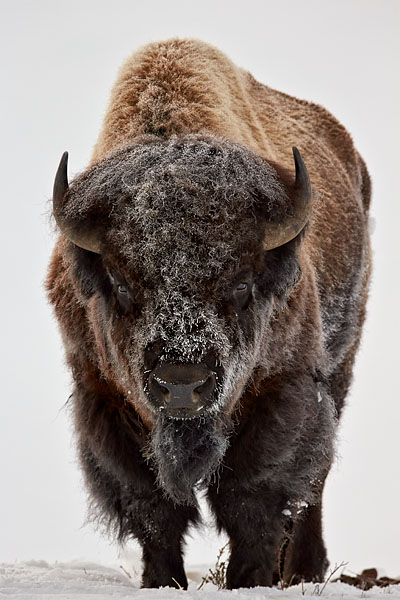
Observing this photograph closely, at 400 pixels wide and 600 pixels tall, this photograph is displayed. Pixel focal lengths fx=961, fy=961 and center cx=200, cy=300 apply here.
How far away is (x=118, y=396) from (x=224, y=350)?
3.50 feet

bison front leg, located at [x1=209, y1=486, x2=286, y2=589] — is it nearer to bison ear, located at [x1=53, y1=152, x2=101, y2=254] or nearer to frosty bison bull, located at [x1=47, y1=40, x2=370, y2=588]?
frosty bison bull, located at [x1=47, y1=40, x2=370, y2=588]

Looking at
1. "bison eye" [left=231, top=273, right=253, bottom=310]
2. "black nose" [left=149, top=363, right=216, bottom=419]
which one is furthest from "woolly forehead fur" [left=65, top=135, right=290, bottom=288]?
"black nose" [left=149, top=363, right=216, bottom=419]

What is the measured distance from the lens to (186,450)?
4754 millimetres

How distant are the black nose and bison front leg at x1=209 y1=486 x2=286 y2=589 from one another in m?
1.21

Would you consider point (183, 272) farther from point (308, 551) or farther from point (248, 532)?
point (308, 551)

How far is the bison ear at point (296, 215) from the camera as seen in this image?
4.92 metres

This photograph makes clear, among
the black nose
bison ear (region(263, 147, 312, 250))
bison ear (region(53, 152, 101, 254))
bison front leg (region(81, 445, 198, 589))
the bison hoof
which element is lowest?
the bison hoof

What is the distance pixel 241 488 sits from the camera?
18.0 feet

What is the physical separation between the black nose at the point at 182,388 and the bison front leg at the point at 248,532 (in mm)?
1214

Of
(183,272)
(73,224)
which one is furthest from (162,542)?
(73,224)

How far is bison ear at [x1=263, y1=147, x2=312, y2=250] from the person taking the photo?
492 centimetres

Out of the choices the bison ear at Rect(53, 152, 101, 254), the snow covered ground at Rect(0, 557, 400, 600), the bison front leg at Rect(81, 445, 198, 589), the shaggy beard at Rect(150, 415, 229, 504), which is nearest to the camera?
the snow covered ground at Rect(0, 557, 400, 600)

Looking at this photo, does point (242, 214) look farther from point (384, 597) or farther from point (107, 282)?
point (384, 597)

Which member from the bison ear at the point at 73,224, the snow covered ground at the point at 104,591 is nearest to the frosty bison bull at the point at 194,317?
the bison ear at the point at 73,224
